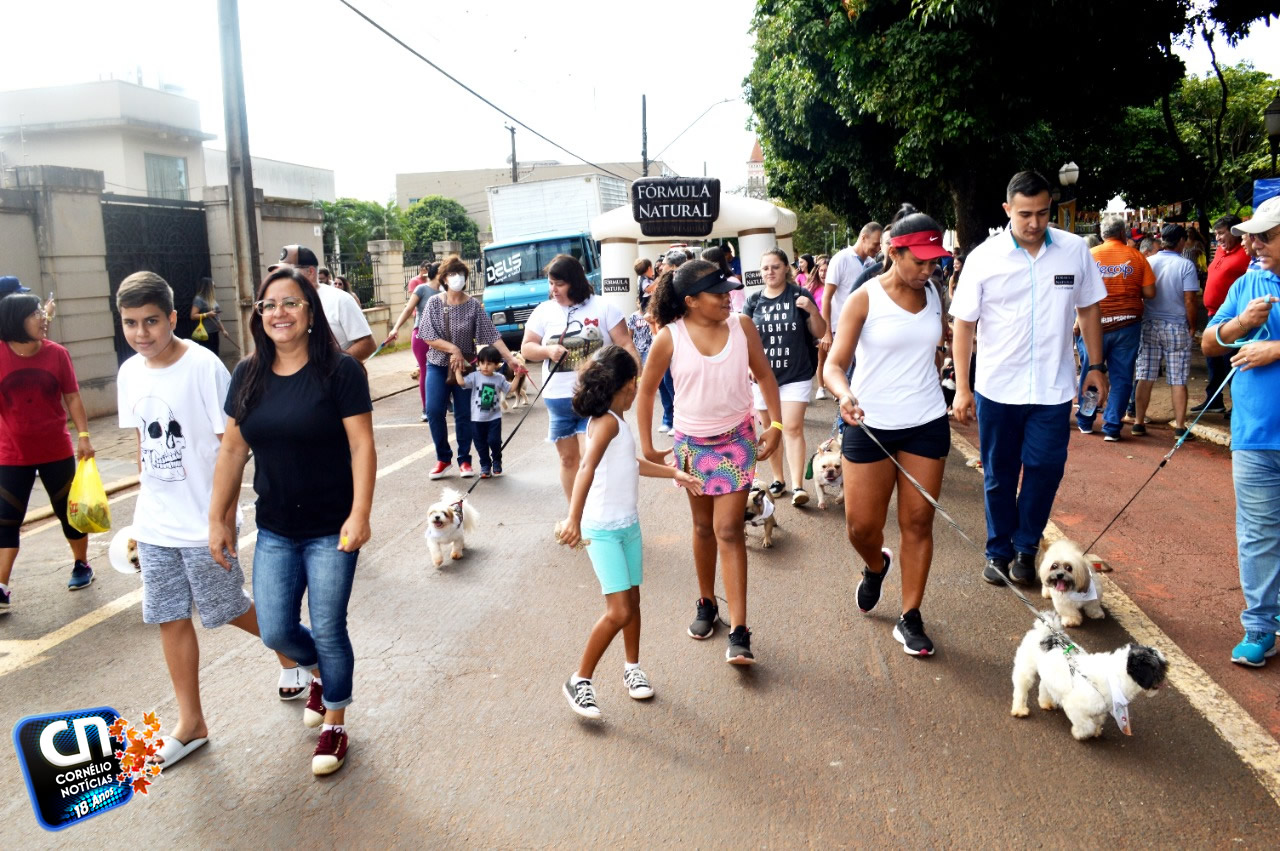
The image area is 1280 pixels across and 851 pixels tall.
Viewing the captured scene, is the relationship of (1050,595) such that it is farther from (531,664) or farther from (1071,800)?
(531,664)

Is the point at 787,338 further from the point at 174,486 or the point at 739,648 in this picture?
the point at 174,486

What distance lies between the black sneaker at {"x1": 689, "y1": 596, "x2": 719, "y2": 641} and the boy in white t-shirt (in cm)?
224

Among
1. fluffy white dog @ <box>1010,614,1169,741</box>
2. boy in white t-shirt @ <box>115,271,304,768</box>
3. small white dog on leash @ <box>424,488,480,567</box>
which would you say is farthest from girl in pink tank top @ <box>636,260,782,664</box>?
small white dog on leash @ <box>424,488,480,567</box>

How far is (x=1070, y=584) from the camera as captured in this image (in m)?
4.86

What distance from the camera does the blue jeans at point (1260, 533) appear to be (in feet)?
14.4

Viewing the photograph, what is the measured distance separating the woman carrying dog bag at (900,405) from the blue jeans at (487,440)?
4904mm

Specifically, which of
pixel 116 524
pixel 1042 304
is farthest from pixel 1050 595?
pixel 116 524

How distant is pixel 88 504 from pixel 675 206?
925 centimetres

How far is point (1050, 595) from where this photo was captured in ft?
16.7

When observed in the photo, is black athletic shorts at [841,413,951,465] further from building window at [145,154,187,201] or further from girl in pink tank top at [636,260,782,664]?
building window at [145,154,187,201]

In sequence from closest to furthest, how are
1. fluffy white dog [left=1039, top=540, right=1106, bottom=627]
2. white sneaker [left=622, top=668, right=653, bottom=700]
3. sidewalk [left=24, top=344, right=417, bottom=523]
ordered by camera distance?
white sneaker [left=622, top=668, right=653, bottom=700] → fluffy white dog [left=1039, top=540, right=1106, bottom=627] → sidewalk [left=24, top=344, right=417, bottom=523]

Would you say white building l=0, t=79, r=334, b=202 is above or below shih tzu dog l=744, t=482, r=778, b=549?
above

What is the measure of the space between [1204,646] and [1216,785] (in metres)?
1.40

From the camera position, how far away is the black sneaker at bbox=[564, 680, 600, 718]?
4234mm
